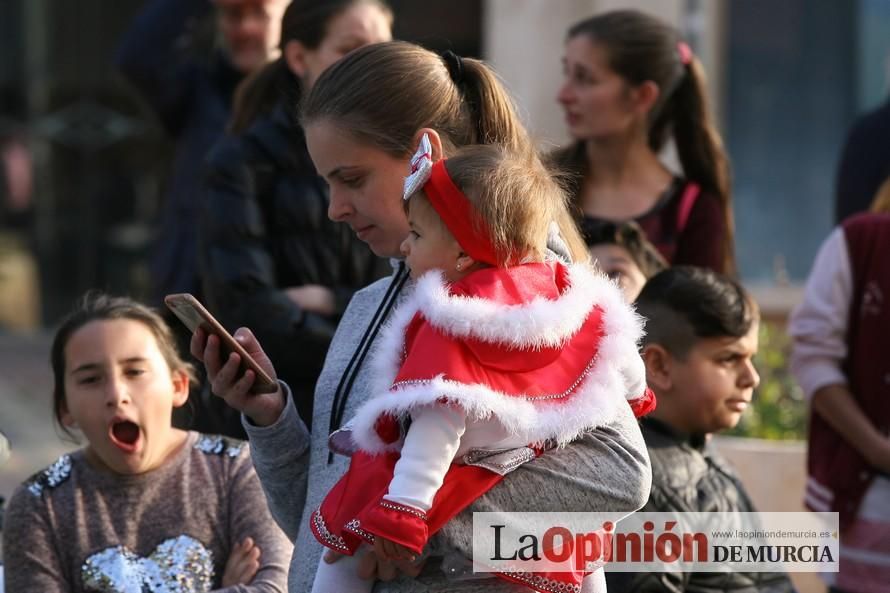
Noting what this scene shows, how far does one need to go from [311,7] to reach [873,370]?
1.96 m

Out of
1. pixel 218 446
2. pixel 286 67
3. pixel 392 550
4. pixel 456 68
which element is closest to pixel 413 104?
pixel 456 68

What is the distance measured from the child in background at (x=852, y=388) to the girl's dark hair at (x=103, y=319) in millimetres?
1943

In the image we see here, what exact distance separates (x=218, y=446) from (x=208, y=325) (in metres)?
0.82

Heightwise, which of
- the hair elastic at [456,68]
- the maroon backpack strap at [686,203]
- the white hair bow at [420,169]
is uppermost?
the hair elastic at [456,68]

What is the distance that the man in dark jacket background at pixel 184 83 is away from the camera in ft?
16.7

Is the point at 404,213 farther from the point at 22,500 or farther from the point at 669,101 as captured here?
the point at 669,101

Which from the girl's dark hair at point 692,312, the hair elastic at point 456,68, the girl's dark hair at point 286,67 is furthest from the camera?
the girl's dark hair at point 286,67

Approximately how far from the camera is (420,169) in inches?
102

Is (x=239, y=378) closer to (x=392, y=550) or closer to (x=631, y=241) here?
(x=392, y=550)

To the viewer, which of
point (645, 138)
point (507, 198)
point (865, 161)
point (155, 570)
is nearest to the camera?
point (507, 198)

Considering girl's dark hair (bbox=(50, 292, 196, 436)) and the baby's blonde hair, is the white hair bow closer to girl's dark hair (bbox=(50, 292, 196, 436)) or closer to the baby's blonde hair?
the baby's blonde hair

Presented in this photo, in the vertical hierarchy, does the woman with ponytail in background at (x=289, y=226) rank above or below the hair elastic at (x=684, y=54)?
below

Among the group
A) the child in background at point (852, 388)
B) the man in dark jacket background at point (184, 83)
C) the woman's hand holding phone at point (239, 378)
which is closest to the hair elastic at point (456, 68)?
the woman's hand holding phone at point (239, 378)

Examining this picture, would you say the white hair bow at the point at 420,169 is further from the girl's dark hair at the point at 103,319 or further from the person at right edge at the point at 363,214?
the girl's dark hair at the point at 103,319
